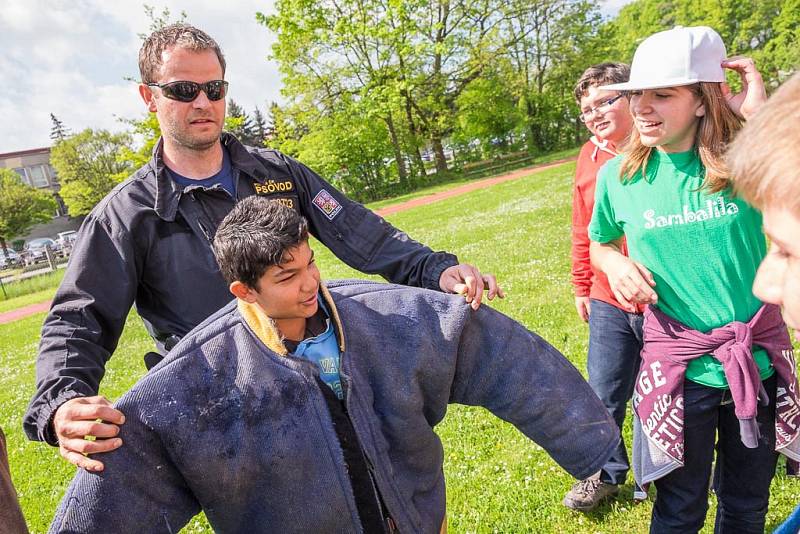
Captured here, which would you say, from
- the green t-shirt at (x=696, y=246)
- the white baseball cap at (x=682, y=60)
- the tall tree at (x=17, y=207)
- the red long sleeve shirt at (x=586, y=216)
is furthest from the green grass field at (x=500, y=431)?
the tall tree at (x=17, y=207)

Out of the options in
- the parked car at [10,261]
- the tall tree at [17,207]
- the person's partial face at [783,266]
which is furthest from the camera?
the tall tree at [17,207]

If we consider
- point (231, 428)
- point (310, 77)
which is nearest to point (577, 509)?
point (231, 428)

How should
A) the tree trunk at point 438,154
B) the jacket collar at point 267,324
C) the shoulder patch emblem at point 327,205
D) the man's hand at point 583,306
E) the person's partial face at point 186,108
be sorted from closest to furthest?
the jacket collar at point 267,324 < the person's partial face at point 186,108 < the shoulder patch emblem at point 327,205 < the man's hand at point 583,306 < the tree trunk at point 438,154

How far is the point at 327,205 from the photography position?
2.76 meters

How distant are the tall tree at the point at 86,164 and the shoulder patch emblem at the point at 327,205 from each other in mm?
59537

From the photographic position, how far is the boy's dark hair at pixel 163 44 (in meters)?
2.58

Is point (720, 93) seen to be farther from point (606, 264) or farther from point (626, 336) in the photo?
point (626, 336)

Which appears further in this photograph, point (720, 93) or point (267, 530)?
point (720, 93)

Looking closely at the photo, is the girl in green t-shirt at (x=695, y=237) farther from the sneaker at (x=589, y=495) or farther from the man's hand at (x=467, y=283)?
the sneaker at (x=589, y=495)

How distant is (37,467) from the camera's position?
230 inches

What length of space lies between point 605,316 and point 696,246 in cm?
103

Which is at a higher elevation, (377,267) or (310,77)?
(310,77)

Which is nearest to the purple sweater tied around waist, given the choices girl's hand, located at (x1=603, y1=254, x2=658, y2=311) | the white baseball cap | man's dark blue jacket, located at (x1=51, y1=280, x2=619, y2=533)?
girl's hand, located at (x1=603, y1=254, x2=658, y2=311)

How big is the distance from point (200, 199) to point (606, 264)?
1.86 meters
